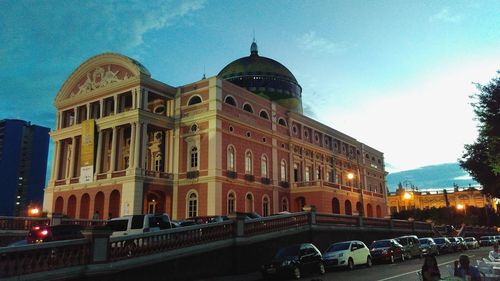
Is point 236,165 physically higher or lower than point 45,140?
lower

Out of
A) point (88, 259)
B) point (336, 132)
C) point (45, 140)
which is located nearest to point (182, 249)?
point (88, 259)

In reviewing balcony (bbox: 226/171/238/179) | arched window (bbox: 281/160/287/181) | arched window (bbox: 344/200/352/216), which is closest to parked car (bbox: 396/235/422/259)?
balcony (bbox: 226/171/238/179)

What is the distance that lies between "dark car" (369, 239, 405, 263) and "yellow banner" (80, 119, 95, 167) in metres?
27.1

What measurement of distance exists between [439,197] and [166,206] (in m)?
111

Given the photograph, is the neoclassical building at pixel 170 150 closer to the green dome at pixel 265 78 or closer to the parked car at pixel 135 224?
the green dome at pixel 265 78

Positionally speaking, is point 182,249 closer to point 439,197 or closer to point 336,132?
point 336,132

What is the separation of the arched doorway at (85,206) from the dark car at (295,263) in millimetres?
26955

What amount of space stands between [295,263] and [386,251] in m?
8.48

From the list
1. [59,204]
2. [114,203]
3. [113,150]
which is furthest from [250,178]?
[59,204]

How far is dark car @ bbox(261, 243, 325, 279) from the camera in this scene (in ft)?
60.1

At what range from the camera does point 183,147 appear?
41031 mm

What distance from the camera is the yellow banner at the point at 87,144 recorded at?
41.4m

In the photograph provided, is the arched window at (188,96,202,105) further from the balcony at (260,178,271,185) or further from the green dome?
the green dome

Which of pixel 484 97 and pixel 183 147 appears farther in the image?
pixel 183 147
